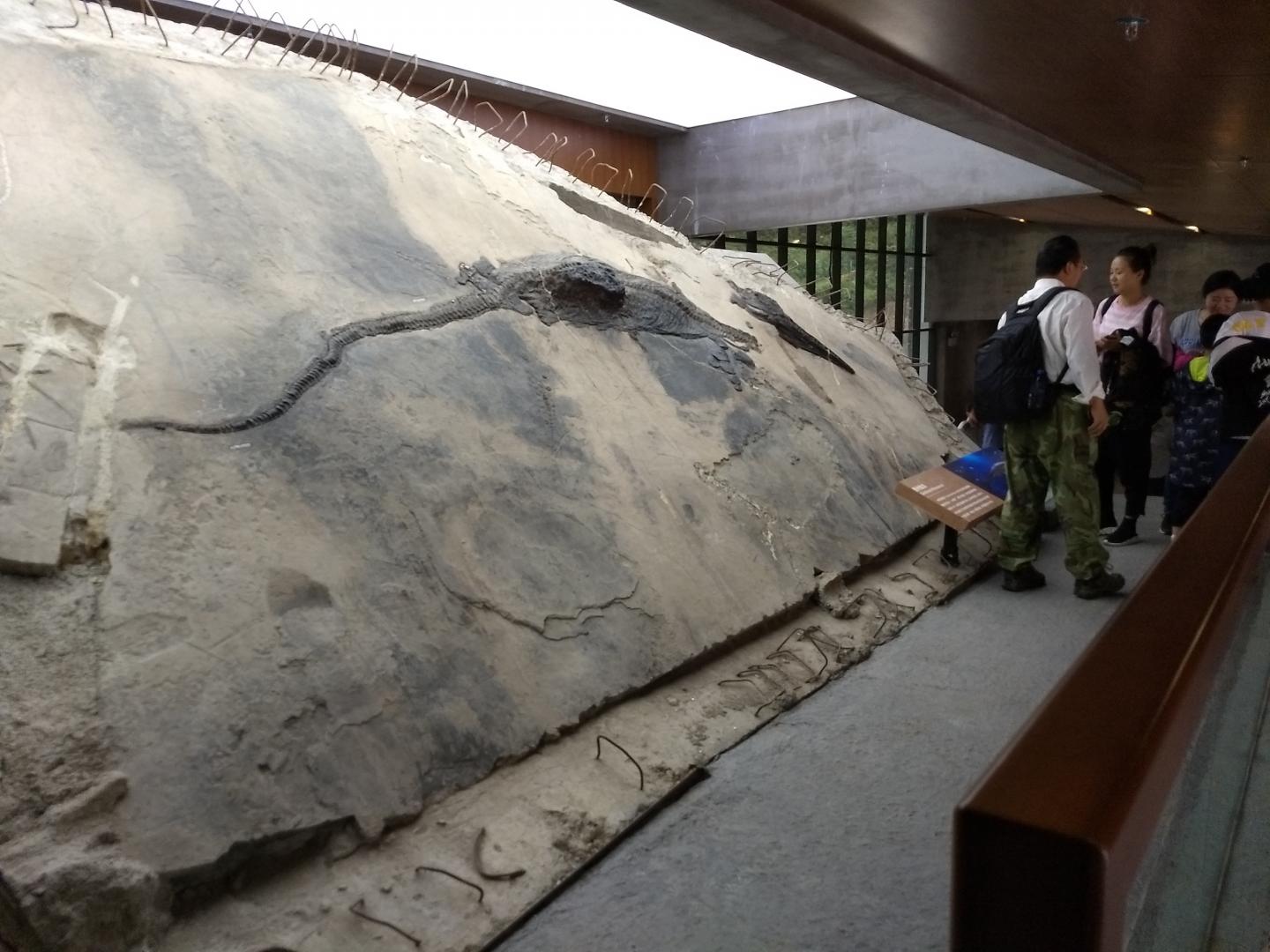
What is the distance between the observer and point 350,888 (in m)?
1.93

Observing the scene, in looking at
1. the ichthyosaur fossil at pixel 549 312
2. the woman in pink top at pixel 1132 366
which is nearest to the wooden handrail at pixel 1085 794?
the ichthyosaur fossil at pixel 549 312

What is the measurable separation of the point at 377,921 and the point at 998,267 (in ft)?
31.1

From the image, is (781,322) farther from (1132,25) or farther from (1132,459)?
(1132,25)

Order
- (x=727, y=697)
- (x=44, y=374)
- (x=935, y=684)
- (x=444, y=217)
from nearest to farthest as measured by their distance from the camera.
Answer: (x=44, y=374)
(x=727, y=697)
(x=935, y=684)
(x=444, y=217)

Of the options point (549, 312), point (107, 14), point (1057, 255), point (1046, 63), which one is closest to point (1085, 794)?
point (1046, 63)

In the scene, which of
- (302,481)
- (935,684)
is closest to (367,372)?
(302,481)

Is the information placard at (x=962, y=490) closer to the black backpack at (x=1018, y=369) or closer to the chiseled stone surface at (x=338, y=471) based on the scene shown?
the chiseled stone surface at (x=338, y=471)

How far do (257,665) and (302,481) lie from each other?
0.60m

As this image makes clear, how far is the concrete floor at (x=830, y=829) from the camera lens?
1.99 meters

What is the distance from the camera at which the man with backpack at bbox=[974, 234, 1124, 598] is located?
12.2ft

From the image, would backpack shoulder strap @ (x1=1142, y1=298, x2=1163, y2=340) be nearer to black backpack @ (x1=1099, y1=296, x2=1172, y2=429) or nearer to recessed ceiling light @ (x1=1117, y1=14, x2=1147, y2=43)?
black backpack @ (x1=1099, y1=296, x2=1172, y2=429)

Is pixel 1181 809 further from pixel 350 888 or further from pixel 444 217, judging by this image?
pixel 444 217

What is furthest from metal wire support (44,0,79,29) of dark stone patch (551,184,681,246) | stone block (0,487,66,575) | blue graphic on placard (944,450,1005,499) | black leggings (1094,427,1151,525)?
black leggings (1094,427,1151,525)

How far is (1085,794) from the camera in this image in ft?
2.14
